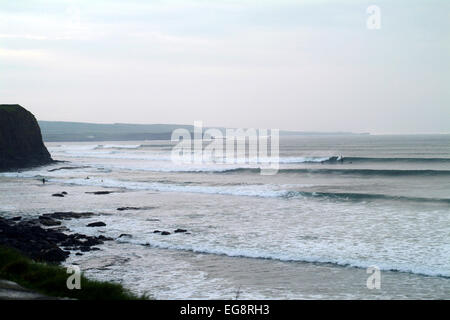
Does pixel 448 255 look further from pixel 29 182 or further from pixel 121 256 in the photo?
pixel 29 182

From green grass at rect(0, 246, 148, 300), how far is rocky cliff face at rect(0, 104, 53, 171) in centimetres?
3925

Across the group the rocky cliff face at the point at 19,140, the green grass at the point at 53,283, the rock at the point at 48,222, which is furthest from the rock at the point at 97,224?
the rocky cliff face at the point at 19,140

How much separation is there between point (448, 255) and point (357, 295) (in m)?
4.41

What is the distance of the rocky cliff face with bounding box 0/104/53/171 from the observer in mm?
46062

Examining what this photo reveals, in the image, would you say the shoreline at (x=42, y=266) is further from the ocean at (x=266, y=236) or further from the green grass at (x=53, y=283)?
the ocean at (x=266, y=236)

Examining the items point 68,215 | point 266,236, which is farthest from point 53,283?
point 68,215

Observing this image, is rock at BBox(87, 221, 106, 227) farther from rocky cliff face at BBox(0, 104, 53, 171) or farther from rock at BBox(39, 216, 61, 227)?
rocky cliff face at BBox(0, 104, 53, 171)

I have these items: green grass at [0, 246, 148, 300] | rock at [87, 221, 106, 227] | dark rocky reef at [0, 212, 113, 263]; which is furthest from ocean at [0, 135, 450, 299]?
green grass at [0, 246, 148, 300]

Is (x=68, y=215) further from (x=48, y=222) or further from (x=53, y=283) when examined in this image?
(x=53, y=283)

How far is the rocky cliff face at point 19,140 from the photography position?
46062 millimetres
